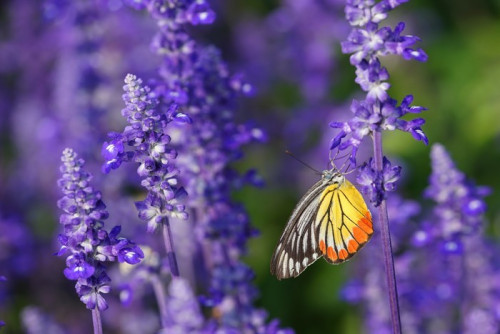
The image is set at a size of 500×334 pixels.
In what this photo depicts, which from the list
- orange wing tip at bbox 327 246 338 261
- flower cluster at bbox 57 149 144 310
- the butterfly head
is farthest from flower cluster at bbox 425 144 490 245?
flower cluster at bbox 57 149 144 310

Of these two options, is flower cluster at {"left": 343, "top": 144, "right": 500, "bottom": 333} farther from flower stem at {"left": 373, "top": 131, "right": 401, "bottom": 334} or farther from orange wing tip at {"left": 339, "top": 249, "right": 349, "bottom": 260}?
flower stem at {"left": 373, "top": 131, "right": 401, "bottom": 334}

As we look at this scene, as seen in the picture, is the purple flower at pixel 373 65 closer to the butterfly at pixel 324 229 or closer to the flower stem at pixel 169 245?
the butterfly at pixel 324 229

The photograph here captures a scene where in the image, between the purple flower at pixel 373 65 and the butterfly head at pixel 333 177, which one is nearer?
the purple flower at pixel 373 65

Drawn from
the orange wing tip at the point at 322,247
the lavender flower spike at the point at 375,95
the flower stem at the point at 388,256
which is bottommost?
the flower stem at the point at 388,256

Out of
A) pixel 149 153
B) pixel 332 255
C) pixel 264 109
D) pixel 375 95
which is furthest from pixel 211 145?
pixel 264 109

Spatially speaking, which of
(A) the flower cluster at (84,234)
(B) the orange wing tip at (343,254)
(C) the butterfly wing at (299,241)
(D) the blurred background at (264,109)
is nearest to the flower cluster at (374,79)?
(B) the orange wing tip at (343,254)

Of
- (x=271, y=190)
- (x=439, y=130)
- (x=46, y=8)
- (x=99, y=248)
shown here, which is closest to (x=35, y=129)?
(x=46, y=8)
